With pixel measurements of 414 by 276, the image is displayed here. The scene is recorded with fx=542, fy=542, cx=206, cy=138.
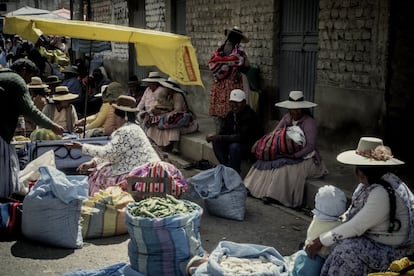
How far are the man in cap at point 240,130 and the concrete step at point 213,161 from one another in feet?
1.57

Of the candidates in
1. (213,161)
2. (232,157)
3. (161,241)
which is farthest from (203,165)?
(161,241)

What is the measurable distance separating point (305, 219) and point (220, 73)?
3321 mm

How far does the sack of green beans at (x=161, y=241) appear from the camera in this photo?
13.9 ft

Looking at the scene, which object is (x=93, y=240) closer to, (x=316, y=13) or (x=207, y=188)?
(x=207, y=188)

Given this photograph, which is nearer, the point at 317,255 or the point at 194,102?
the point at 317,255

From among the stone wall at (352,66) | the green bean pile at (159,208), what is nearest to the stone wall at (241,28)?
the stone wall at (352,66)

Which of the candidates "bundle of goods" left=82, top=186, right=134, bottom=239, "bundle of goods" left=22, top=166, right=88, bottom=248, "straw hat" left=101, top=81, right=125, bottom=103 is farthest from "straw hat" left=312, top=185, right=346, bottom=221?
"straw hat" left=101, top=81, right=125, bottom=103

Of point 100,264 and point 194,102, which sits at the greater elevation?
point 194,102

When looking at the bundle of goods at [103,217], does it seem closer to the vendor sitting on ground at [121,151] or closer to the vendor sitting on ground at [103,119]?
the vendor sitting on ground at [121,151]

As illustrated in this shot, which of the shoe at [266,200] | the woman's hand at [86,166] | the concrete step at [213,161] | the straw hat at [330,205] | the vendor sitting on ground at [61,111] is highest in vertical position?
the vendor sitting on ground at [61,111]

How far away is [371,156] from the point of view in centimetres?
397

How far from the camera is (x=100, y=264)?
16.2 feet

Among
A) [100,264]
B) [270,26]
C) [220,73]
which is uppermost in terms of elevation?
[270,26]

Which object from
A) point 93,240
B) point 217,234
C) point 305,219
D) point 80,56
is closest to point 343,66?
point 305,219
